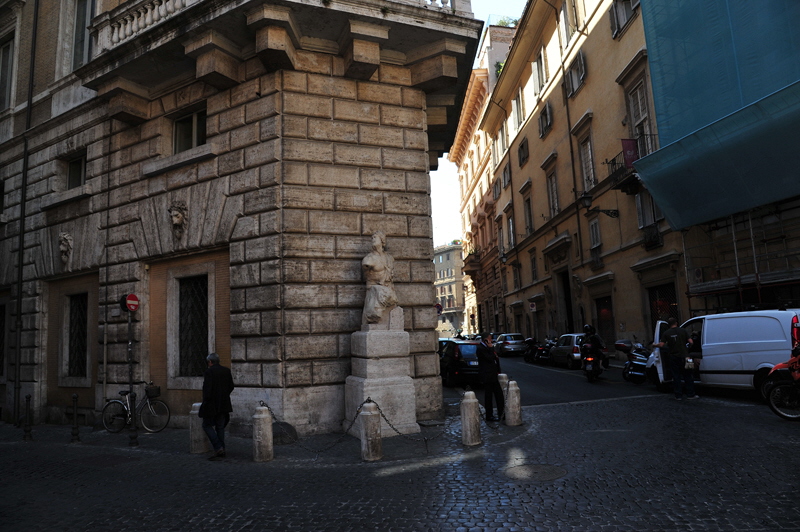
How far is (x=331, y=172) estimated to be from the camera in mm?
9930

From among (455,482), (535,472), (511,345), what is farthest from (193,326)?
(511,345)

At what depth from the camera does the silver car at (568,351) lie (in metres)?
20.0

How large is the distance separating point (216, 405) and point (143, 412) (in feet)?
12.8

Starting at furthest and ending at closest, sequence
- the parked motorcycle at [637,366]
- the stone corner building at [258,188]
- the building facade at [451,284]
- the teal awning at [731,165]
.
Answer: the building facade at [451,284], the parked motorcycle at [637,366], the teal awning at [731,165], the stone corner building at [258,188]

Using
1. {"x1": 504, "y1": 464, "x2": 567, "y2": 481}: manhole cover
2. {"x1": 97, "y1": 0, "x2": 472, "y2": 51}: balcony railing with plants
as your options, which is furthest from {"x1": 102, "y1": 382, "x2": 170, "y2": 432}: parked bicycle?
{"x1": 504, "y1": 464, "x2": 567, "y2": 481}: manhole cover

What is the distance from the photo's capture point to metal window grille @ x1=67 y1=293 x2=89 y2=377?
43.3 feet

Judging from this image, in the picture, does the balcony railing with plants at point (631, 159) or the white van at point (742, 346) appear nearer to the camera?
the white van at point (742, 346)

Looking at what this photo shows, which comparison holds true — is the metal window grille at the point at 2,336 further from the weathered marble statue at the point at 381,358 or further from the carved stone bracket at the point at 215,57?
the weathered marble statue at the point at 381,358

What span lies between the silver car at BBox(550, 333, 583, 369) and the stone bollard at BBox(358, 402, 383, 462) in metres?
13.9

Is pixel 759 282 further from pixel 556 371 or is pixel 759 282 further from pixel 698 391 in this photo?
pixel 556 371

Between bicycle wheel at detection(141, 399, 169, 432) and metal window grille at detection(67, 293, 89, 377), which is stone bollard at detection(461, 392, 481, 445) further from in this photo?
metal window grille at detection(67, 293, 89, 377)

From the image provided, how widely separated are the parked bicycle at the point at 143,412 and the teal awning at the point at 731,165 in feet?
47.5

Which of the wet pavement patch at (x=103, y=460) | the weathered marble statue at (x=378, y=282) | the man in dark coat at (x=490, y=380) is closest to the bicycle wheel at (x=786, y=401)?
the man in dark coat at (x=490, y=380)

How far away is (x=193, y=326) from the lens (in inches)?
430
